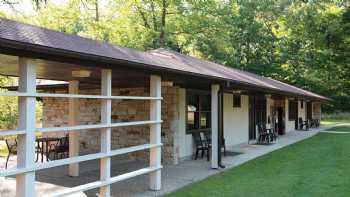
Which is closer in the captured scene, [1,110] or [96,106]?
[96,106]

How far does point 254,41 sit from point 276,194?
34.2 metres

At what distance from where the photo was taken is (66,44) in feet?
17.0

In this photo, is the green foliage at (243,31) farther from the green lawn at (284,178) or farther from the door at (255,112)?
the green lawn at (284,178)

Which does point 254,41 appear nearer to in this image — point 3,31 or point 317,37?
point 317,37

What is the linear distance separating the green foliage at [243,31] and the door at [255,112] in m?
10.1

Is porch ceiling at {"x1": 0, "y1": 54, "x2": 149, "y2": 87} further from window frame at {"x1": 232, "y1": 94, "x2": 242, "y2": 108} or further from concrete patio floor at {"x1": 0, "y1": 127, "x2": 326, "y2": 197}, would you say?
window frame at {"x1": 232, "y1": 94, "x2": 242, "y2": 108}

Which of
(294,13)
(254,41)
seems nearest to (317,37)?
(294,13)

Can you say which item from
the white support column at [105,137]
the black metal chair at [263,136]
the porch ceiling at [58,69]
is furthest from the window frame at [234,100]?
the white support column at [105,137]

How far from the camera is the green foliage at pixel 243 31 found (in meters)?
26.5

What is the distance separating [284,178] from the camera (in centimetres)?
837

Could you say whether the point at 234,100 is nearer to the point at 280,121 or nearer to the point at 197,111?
the point at 197,111

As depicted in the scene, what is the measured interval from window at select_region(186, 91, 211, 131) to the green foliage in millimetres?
13530

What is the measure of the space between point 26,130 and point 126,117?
6.99 meters

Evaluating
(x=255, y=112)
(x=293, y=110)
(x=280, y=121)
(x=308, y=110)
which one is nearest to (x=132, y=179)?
(x=255, y=112)
